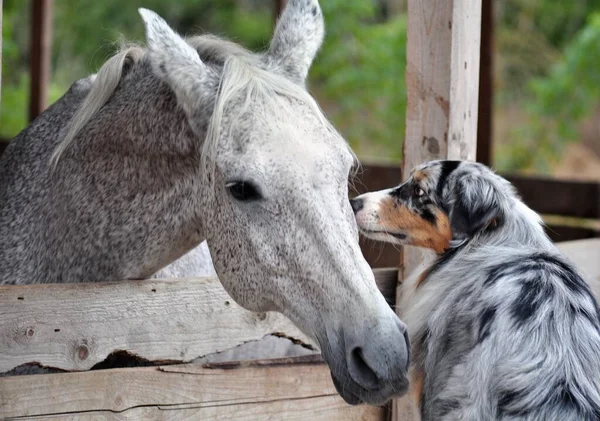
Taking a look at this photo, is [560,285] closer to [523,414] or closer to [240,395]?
[523,414]

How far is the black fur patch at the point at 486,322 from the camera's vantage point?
271 cm

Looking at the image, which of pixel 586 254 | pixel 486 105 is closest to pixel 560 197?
pixel 486 105

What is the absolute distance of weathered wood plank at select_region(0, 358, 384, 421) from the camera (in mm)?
2637

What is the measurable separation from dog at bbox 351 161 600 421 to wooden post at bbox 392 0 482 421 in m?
0.13

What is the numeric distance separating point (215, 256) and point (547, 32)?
16.7 metres

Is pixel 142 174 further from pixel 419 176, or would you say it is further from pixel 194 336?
pixel 419 176

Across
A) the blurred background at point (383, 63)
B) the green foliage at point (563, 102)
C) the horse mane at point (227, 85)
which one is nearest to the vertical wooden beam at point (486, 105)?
the blurred background at point (383, 63)

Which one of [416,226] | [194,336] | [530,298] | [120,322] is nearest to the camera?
[530,298]

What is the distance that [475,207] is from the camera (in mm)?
3100

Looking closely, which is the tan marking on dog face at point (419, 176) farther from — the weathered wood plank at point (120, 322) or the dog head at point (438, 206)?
the weathered wood plank at point (120, 322)

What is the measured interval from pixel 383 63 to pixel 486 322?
10.5 meters

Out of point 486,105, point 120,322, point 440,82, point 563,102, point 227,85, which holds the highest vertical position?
point 227,85

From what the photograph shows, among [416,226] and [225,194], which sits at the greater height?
[225,194]

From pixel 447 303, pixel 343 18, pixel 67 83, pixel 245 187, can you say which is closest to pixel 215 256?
pixel 245 187
